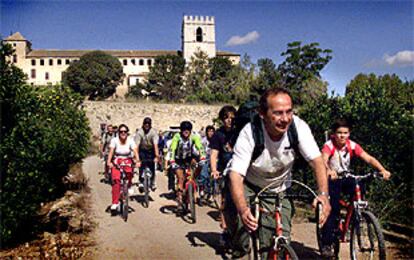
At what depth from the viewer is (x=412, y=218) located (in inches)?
303

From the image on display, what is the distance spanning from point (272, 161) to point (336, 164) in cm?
214

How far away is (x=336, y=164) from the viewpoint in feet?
19.1

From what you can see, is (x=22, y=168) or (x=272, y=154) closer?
(x=272, y=154)

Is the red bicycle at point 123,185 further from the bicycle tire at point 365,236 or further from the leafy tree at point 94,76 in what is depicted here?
the leafy tree at point 94,76

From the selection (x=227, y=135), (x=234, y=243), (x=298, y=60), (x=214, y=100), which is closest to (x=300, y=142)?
(x=234, y=243)

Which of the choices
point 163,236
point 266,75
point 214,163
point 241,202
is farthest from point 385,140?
point 266,75

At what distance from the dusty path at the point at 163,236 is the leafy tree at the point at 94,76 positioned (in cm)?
6457

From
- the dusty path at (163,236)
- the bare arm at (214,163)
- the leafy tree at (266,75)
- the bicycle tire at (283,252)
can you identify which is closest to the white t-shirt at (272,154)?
the bicycle tire at (283,252)

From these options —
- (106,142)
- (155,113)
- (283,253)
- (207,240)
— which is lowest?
(207,240)

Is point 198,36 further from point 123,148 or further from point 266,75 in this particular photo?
point 123,148

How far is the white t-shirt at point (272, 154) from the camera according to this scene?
3.78m

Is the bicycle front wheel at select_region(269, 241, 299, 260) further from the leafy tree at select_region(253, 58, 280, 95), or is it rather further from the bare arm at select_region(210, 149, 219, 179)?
the leafy tree at select_region(253, 58, 280, 95)

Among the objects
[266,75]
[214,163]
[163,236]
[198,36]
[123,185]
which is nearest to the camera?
[214,163]

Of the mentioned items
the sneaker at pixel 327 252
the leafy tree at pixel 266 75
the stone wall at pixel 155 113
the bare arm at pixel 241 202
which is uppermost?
the leafy tree at pixel 266 75
